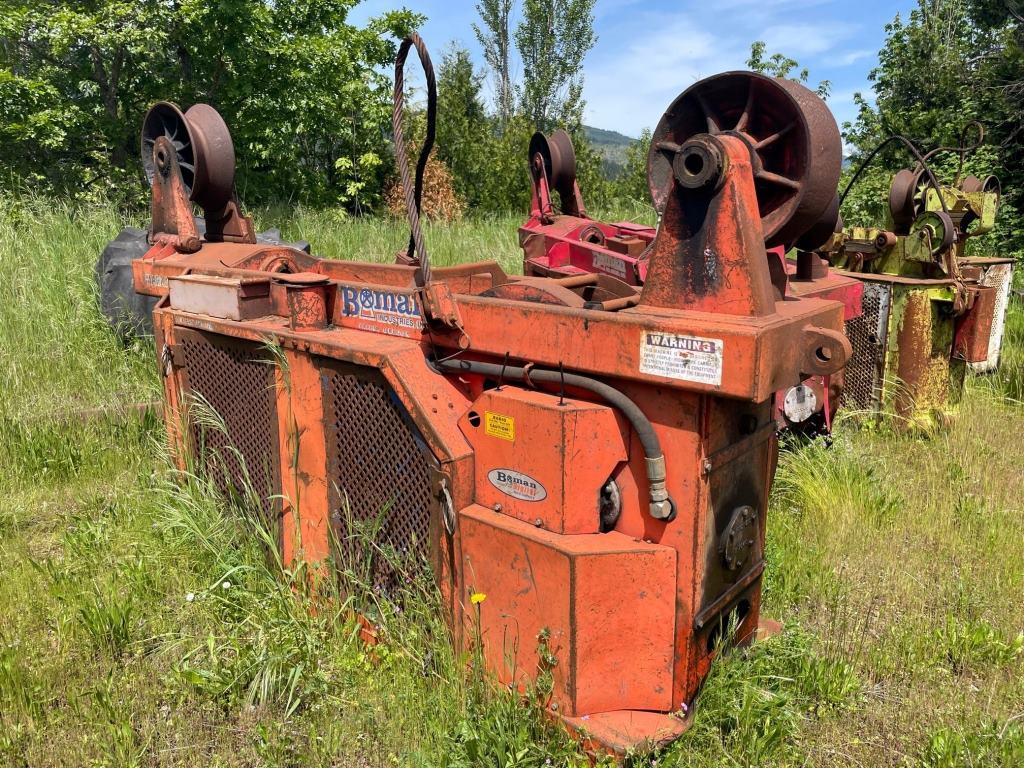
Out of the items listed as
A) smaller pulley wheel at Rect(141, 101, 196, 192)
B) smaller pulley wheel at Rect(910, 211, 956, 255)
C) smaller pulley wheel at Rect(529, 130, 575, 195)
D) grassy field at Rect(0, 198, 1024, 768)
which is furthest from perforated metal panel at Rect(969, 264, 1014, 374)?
smaller pulley wheel at Rect(141, 101, 196, 192)

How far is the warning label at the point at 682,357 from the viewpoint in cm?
186

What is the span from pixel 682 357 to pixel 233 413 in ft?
6.55

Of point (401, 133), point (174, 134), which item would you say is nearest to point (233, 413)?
point (401, 133)

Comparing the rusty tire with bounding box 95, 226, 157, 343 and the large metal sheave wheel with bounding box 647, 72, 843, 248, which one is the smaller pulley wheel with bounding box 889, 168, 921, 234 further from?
the rusty tire with bounding box 95, 226, 157, 343

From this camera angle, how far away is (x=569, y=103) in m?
31.3

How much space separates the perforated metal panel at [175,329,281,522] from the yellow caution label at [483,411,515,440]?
1026 mm

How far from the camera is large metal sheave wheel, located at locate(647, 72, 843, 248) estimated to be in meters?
2.10

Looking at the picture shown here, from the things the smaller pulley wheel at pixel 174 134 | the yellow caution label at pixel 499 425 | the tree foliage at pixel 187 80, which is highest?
the tree foliage at pixel 187 80

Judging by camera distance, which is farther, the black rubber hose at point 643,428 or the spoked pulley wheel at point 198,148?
the spoked pulley wheel at point 198,148

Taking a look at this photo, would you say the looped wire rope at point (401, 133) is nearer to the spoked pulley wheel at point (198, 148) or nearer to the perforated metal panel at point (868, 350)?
the spoked pulley wheel at point (198, 148)

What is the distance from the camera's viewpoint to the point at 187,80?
1275cm

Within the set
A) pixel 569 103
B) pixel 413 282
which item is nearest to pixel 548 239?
pixel 413 282

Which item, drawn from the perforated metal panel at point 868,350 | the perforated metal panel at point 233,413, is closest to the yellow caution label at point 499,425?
the perforated metal panel at point 233,413

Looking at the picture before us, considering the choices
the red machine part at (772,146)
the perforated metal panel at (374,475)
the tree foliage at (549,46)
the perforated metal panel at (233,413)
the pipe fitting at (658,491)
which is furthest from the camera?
the tree foliage at (549,46)
